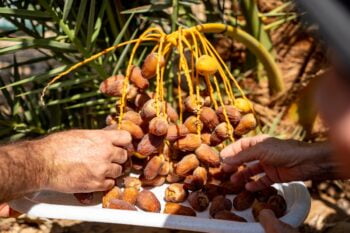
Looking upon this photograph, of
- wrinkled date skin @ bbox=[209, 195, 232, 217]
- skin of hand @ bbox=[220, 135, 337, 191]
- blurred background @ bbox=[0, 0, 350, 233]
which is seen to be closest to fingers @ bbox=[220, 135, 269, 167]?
skin of hand @ bbox=[220, 135, 337, 191]

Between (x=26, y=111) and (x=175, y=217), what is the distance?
1062 millimetres

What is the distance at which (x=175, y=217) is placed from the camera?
143 centimetres

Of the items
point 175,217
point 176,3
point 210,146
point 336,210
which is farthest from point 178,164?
point 336,210

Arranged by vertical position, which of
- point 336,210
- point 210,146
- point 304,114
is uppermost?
point 210,146

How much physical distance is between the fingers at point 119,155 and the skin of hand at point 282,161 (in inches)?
10.8

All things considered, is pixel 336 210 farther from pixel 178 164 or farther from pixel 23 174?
pixel 23 174

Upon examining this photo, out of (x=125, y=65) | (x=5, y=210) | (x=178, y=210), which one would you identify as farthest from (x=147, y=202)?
(x=125, y=65)

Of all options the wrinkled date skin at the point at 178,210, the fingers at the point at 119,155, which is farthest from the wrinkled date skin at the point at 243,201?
the fingers at the point at 119,155

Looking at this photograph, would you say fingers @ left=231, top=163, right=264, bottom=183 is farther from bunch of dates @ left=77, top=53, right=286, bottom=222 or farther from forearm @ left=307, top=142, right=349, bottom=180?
forearm @ left=307, top=142, right=349, bottom=180

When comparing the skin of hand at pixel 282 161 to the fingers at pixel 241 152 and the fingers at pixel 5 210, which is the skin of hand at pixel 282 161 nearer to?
the fingers at pixel 241 152

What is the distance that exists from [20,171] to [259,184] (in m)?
0.60

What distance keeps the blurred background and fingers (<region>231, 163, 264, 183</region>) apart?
50cm

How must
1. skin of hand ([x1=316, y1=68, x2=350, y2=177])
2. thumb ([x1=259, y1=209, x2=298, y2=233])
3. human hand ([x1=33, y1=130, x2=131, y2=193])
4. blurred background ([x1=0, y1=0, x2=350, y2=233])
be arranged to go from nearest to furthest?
skin of hand ([x1=316, y1=68, x2=350, y2=177]), thumb ([x1=259, y1=209, x2=298, y2=233]), human hand ([x1=33, y1=130, x2=131, y2=193]), blurred background ([x1=0, y1=0, x2=350, y2=233])

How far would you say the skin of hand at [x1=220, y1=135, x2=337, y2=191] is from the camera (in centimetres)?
158
